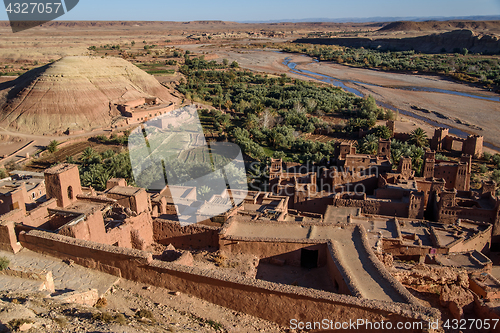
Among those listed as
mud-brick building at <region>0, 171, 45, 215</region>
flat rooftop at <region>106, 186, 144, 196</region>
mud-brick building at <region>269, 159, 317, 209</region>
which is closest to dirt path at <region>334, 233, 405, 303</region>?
mud-brick building at <region>269, 159, 317, 209</region>

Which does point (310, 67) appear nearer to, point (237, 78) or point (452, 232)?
point (237, 78)

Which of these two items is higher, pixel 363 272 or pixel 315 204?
pixel 363 272

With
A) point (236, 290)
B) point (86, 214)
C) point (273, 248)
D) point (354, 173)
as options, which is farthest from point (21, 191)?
point (354, 173)

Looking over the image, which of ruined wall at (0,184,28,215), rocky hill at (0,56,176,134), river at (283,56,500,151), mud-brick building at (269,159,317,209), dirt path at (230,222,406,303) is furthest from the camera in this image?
river at (283,56,500,151)

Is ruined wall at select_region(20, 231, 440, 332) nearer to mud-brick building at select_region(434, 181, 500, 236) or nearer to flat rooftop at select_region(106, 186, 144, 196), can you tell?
flat rooftop at select_region(106, 186, 144, 196)

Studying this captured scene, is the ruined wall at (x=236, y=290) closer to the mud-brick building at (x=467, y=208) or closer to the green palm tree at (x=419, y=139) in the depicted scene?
the mud-brick building at (x=467, y=208)

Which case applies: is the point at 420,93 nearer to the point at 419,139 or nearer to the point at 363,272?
the point at 419,139

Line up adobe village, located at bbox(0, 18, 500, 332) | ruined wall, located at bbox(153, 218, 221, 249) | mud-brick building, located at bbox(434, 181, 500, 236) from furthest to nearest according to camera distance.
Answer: mud-brick building, located at bbox(434, 181, 500, 236) → ruined wall, located at bbox(153, 218, 221, 249) → adobe village, located at bbox(0, 18, 500, 332)
